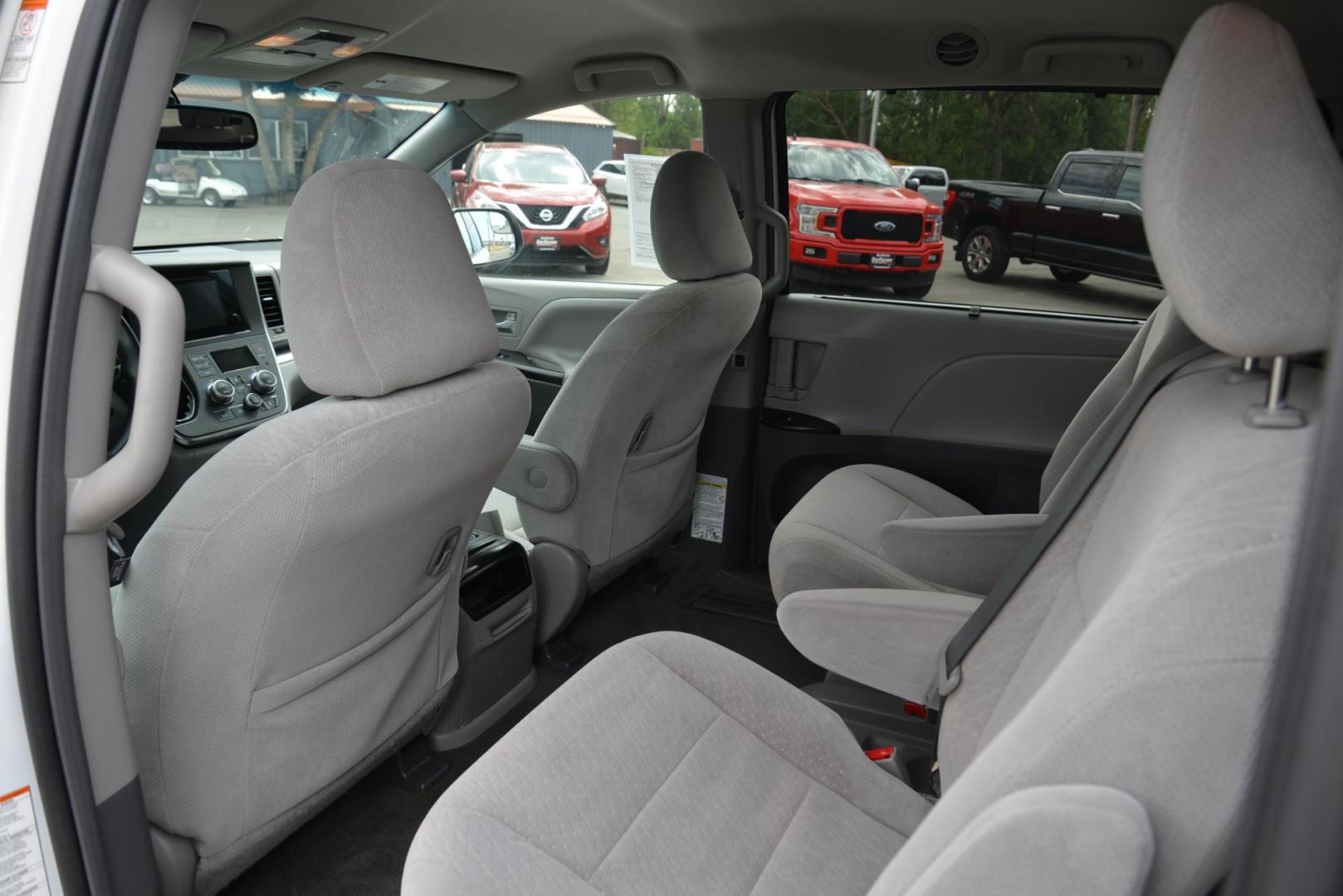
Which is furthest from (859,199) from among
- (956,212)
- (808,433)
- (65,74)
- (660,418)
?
(65,74)

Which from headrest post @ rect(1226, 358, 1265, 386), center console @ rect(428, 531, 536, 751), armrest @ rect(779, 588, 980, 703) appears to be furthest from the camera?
center console @ rect(428, 531, 536, 751)

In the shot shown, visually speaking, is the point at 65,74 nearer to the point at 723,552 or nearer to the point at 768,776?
the point at 768,776

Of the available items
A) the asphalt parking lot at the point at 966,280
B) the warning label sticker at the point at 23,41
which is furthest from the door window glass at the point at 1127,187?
the warning label sticker at the point at 23,41

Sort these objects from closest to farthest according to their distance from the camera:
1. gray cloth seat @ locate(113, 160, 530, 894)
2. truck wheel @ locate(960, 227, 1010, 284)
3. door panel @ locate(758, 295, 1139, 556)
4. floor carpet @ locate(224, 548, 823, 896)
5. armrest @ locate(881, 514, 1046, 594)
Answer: gray cloth seat @ locate(113, 160, 530, 894) → floor carpet @ locate(224, 548, 823, 896) → armrest @ locate(881, 514, 1046, 594) → door panel @ locate(758, 295, 1139, 556) → truck wheel @ locate(960, 227, 1010, 284)

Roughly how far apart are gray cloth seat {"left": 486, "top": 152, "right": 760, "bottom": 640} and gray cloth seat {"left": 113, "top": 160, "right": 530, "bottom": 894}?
840mm

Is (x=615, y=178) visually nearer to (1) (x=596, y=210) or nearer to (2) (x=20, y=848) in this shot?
(1) (x=596, y=210)

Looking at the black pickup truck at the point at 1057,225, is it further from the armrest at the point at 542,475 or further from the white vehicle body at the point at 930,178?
the armrest at the point at 542,475

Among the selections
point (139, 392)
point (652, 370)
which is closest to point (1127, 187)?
point (652, 370)

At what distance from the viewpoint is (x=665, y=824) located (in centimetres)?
128

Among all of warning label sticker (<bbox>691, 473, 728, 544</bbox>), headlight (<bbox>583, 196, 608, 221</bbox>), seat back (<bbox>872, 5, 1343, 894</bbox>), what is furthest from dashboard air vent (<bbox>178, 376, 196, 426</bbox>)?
seat back (<bbox>872, 5, 1343, 894</bbox>)

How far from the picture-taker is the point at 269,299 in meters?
2.68

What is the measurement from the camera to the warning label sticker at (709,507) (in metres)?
→ 3.25

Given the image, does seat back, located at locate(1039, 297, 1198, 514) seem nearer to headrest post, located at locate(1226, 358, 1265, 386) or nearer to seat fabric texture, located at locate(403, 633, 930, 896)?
seat fabric texture, located at locate(403, 633, 930, 896)

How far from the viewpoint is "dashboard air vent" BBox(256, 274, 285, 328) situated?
2660 millimetres
